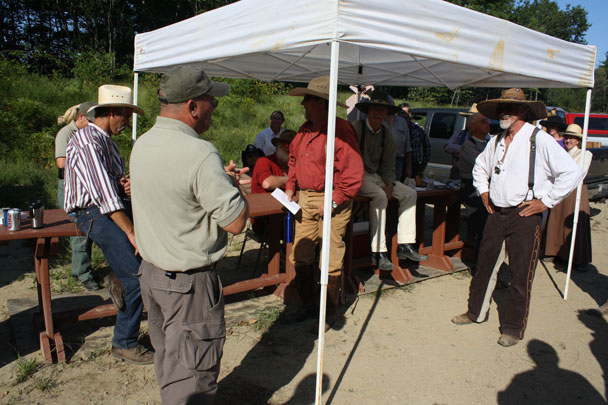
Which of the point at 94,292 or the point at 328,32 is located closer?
the point at 328,32

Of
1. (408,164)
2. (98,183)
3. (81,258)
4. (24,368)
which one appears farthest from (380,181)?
(24,368)

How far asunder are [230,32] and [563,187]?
2.93 m

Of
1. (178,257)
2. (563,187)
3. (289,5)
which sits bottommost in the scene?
(178,257)

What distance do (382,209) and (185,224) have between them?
2.93 metres

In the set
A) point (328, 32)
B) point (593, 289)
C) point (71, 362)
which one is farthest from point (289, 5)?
point (593, 289)

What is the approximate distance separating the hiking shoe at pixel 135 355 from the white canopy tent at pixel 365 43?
1.37 meters

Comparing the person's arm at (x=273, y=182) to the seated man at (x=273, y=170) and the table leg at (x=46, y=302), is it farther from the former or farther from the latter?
the table leg at (x=46, y=302)

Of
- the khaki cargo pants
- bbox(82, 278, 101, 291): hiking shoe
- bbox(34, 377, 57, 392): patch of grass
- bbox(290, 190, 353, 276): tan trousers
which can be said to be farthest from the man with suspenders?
bbox(82, 278, 101, 291): hiking shoe

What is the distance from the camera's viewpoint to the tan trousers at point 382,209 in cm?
469

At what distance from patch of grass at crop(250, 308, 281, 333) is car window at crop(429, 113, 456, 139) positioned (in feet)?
27.6

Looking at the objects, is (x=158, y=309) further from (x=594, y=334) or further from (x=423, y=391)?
(x=594, y=334)

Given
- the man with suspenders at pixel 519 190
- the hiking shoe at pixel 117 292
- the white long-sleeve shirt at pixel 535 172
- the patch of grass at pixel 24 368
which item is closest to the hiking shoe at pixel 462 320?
the man with suspenders at pixel 519 190

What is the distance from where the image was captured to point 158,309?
2309mm

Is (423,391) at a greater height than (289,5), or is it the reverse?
(289,5)
